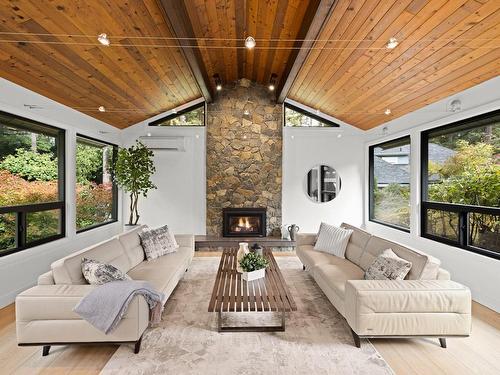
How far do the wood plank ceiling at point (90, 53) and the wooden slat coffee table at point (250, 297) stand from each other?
297 centimetres

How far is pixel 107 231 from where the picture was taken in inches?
241

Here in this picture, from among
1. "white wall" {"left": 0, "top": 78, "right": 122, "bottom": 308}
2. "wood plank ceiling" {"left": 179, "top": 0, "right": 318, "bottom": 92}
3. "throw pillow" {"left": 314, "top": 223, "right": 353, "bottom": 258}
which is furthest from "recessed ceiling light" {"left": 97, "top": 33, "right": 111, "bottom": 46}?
"throw pillow" {"left": 314, "top": 223, "right": 353, "bottom": 258}

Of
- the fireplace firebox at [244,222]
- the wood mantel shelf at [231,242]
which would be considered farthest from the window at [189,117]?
the wood mantel shelf at [231,242]

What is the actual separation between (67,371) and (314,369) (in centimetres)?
192

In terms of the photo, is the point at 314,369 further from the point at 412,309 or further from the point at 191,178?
the point at 191,178

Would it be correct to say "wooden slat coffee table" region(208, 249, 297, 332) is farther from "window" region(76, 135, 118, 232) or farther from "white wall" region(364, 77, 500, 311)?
"window" region(76, 135, 118, 232)

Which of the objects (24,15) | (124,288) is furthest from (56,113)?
(124,288)

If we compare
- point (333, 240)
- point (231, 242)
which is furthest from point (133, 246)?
point (333, 240)

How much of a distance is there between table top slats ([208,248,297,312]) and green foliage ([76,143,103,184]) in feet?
11.2

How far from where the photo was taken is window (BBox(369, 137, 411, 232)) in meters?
5.52

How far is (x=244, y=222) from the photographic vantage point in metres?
6.84

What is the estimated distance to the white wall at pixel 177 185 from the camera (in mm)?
6832

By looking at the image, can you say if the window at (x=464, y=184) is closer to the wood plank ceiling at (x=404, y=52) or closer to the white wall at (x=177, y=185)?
the wood plank ceiling at (x=404, y=52)

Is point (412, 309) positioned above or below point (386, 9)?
below
